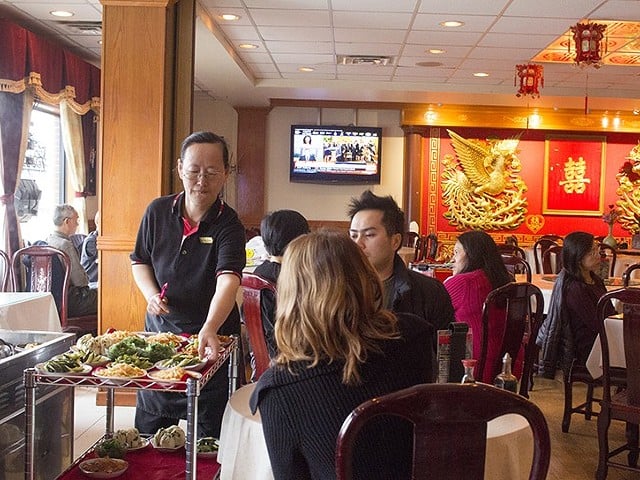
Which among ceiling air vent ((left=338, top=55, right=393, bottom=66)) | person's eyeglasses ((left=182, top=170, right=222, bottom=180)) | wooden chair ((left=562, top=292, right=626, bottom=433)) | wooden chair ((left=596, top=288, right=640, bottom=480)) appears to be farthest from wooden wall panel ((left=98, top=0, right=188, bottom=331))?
ceiling air vent ((left=338, top=55, right=393, bottom=66))

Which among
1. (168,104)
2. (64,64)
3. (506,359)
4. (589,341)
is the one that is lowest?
(589,341)

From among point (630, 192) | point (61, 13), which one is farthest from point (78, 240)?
point (630, 192)

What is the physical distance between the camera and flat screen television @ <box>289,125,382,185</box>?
10.7m

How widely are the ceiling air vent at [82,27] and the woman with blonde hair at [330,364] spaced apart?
212 inches

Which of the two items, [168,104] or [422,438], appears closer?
[422,438]

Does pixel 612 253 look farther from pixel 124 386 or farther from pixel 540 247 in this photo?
pixel 124 386

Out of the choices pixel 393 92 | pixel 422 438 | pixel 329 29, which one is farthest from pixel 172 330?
pixel 393 92

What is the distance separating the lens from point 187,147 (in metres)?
2.68

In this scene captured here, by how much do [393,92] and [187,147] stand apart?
7.06 metres

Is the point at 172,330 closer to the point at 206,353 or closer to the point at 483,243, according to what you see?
the point at 206,353

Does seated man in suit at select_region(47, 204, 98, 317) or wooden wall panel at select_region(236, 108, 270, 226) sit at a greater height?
wooden wall panel at select_region(236, 108, 270, 226)

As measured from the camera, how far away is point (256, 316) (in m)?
2.94

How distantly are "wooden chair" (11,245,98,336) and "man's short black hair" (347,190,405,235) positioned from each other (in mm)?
3075

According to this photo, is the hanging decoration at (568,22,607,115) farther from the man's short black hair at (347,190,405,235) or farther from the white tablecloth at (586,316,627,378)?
the man's short black hair at (347,190,405,235)
